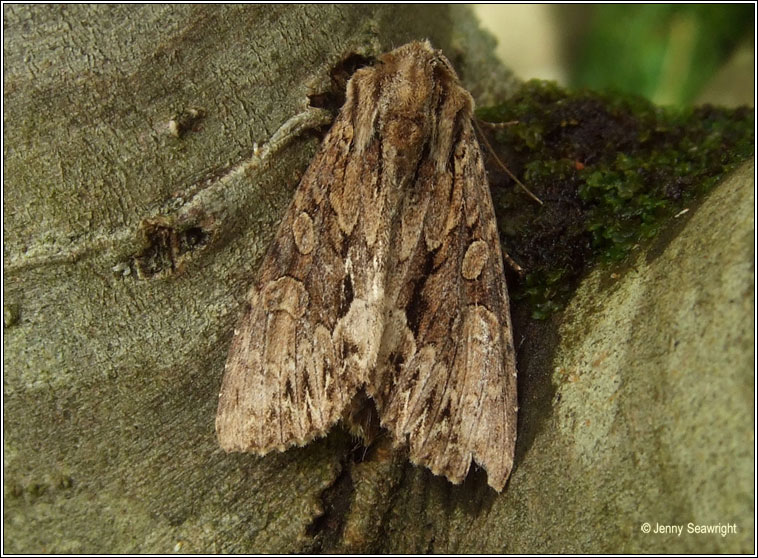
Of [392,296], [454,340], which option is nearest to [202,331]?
[392,296]

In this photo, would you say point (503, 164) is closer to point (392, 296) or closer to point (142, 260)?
point (392, 296)

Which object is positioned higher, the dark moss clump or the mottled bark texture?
the dark moss clump

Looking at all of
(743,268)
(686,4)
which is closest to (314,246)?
(743,268)

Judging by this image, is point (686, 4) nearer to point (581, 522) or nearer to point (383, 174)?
point (383, 174)

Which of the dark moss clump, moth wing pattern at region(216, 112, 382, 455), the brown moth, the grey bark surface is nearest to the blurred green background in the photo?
the dark moss clump

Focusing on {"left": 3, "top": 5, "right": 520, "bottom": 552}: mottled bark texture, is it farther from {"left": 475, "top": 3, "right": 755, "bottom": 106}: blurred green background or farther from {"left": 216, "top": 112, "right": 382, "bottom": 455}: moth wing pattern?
{"left": 475, "top": 3, "right": 755, "bottom": 106}: blurred green background

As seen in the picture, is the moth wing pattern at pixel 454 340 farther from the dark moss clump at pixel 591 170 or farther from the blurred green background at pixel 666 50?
the blurred green background at pixel 666 50
